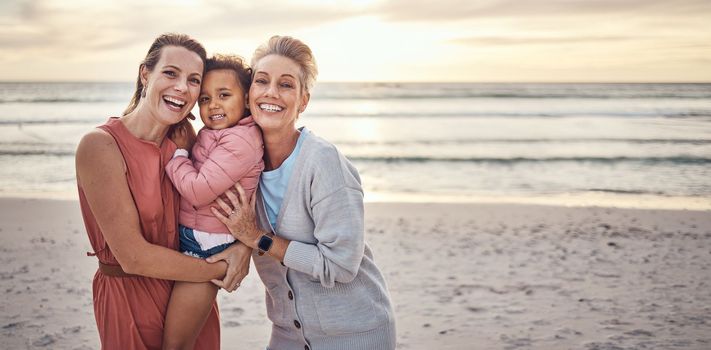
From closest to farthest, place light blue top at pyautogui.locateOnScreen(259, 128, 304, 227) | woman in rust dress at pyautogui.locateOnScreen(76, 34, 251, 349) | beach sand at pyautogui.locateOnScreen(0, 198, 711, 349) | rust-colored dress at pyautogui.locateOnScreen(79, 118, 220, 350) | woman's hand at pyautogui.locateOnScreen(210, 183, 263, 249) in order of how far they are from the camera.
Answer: woman in rust dress at pyautogui.locateOnScreen(76, 34, 251, 349) → rust-colored dress at pyautogui.locateOnScreen(79, 118, 220, 350) → woman's hand at pyautogui.locateOnScreen(210, 183, 263, 249) → light blue top at pyautogui.locateOnScreen(259, 128, 304, 227) → beach sand at pyautogui.locateOnScreen(0, 198, 711, 349)

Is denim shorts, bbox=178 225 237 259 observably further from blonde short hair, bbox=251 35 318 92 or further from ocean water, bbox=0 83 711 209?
ocean water, bbox=0 83 711 209

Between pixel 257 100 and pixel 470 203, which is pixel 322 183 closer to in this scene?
pixel 257 100

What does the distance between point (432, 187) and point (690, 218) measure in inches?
191

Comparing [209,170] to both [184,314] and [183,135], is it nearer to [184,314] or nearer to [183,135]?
[183,135]

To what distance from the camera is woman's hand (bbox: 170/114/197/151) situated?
2.94 m

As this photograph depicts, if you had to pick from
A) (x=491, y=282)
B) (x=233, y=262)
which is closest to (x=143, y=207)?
(x=233, y=262)

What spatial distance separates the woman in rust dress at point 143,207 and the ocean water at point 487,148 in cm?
869

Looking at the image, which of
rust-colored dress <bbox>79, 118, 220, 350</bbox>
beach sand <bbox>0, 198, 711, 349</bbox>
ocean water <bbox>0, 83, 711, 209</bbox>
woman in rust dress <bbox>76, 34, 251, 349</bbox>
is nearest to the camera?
woman in rust dress <bbox>76, 34, 251, 349</bbox>

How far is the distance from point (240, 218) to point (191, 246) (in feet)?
0.97

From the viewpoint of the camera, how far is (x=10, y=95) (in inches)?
1633

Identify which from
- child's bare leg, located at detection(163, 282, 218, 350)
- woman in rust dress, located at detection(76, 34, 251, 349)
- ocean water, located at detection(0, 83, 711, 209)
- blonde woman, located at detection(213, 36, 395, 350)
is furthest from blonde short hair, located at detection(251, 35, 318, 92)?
ocean water, located at detection(0, 83, 711, 209)

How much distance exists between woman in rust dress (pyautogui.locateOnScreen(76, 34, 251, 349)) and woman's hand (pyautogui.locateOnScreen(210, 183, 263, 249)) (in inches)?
5.2

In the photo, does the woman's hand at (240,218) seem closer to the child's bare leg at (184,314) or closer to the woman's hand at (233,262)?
the woman's hand at (233,262)

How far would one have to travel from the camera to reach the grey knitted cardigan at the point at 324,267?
2.70 meters
